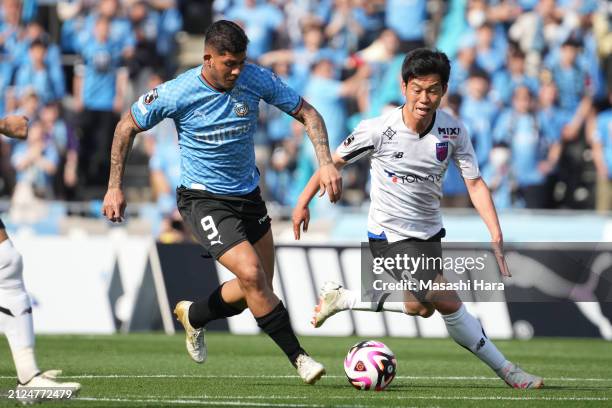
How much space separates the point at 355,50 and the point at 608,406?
518 inches

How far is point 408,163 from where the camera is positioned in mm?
9867

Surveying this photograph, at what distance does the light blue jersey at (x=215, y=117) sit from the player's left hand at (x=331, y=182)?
90cm

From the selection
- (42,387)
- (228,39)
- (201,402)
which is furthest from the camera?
(228,39)

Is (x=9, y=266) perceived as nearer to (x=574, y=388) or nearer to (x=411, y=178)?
(x=411, y=178)

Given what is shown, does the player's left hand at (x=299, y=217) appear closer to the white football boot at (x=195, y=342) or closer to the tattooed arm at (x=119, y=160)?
the tattooed arm at (x=119, y=160)

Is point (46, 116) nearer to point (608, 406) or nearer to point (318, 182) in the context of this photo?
point (318, 182)

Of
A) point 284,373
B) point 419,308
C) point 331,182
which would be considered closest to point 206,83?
point 331,182

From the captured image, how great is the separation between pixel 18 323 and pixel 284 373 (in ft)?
11.8

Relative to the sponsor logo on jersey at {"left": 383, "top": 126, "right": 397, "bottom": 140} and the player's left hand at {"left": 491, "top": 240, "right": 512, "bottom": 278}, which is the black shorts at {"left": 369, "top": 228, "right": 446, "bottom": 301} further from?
the sponsor logo on jersey at {"left": 383, "top": 126, "right": 397, "bottom": 140}

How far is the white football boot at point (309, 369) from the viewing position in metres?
9.20

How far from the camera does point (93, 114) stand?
69.2 feet

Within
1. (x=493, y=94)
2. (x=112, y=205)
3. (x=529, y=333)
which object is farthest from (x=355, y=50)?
(x=112, y=205)

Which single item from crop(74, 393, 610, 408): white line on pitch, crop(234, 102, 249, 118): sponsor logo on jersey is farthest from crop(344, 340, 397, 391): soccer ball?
crop(234, 102, 249, 118): sponsor logo on jersey

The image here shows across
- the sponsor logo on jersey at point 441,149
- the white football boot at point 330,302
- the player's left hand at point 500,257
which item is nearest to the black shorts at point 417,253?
the white football boot at point 330,302
